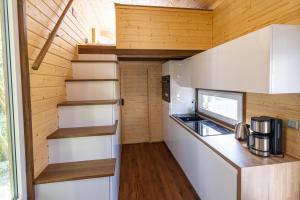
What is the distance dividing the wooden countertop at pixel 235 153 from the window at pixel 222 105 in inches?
13.1

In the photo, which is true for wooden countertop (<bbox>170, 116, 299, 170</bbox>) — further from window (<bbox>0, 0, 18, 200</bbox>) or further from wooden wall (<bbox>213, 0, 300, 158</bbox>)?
window (<bbox>0, 0, 18, 200</bbox>)

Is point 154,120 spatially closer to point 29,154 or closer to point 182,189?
point 182,189

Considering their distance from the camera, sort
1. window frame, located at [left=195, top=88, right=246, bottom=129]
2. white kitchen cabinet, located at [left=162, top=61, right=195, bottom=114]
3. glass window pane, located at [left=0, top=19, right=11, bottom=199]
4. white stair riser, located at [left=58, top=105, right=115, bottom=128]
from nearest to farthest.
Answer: glass window pane, located at [left=0, top=19, right=11, bottom=199]
white stair riser, located at [left=58, top=105, right=115, bottom=128]
window frame, located at [left=195, top=88, right=246, bottom=129]
white kitchen cabinet, located at [left=162, top=61, right=195, bottom=114]

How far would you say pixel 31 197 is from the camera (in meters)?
1.32

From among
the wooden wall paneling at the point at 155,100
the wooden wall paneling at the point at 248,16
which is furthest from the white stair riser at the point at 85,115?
the wooden wall paneling at the point at 155,100

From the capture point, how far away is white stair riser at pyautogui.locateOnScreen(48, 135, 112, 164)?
5.42 ft

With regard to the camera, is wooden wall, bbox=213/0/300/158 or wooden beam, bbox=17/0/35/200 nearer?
wooden beam, bbox=17/0/35/200

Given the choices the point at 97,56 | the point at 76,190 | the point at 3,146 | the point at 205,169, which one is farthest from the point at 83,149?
the point at 97,56

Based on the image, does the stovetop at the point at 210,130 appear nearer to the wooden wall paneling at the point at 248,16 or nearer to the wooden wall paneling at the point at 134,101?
the wooden wall paneling at the point at 248,16

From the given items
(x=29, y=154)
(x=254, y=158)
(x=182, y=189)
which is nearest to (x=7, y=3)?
(x=29, y=154)

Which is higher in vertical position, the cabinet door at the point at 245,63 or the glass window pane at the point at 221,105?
the cabinet door at the point at 245,63

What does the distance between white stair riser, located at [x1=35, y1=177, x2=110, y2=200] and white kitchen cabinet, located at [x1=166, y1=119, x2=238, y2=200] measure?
101cm

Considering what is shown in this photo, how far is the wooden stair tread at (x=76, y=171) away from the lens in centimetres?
142

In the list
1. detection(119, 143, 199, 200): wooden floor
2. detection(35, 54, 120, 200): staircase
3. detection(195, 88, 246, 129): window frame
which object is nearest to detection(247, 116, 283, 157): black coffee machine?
detection(195, 88, 246, 129): window frame
